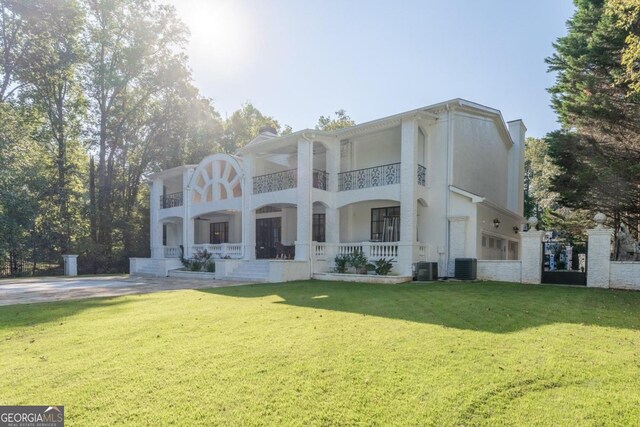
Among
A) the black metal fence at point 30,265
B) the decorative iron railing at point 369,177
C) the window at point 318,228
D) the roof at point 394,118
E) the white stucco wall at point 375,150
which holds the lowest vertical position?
the black metal fence at point 30,265

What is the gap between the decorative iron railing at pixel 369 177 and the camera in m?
14.7

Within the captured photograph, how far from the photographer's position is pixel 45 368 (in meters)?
3.93

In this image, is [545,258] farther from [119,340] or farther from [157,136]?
[157,136]

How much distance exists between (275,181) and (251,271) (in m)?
4.78

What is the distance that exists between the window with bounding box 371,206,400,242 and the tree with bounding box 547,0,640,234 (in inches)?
298

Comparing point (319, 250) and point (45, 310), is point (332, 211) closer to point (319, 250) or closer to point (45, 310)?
point (319, 250)

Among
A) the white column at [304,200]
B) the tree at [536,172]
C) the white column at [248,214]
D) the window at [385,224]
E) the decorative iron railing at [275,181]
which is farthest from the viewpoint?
the tree at [536,172]

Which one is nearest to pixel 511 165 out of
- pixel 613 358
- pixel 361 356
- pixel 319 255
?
pixel 319 255

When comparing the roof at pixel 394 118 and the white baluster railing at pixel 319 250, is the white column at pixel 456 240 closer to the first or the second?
the roof at pixel 394 118

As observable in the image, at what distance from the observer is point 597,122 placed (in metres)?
14.0

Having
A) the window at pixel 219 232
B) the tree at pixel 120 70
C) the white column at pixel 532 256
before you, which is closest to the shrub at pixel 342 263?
the white column at pixel 532 256

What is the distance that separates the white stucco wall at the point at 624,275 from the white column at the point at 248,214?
1426cm

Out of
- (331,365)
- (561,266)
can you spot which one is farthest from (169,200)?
(561,266)

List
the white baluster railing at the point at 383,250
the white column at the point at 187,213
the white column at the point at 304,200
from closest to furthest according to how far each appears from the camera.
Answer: the white baluster railing at the point at 383,250
the white column at the point at 304,200
the white column at the point at 187,213
